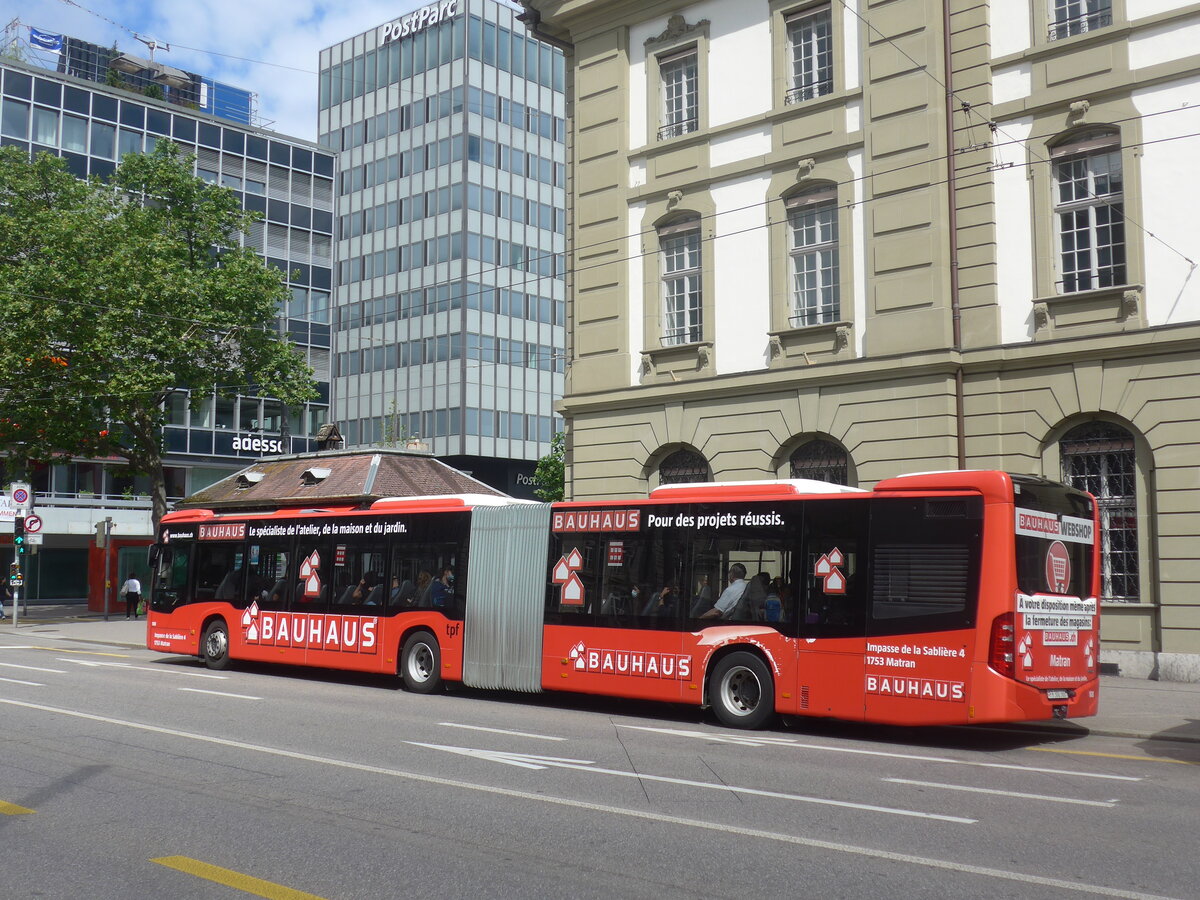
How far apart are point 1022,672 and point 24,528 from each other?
2986 centimetres

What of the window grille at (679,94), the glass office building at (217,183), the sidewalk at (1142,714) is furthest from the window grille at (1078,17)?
the glass office building at (217,183)

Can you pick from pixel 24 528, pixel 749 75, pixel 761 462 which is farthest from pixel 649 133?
pixel 24 528

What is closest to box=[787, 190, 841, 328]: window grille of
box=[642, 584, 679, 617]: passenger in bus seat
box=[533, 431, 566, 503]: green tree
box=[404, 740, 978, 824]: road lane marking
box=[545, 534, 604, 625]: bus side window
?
box=[545, 534, 604, 625]: bus side window

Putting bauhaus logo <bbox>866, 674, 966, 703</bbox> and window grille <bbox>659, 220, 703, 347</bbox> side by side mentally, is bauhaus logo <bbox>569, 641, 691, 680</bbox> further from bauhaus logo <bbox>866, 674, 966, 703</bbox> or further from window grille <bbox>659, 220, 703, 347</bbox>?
window grille <bbox>659, 220, 703, 347</bbox>

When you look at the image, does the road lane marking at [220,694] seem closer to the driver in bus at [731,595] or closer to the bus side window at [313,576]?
the bus side window at [313,576]

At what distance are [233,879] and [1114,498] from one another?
15.2m

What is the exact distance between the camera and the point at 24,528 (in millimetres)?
34344

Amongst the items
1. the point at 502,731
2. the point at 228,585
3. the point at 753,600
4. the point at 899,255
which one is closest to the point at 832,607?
the point at 753,600

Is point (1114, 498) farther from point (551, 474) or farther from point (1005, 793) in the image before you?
point (551, 474)

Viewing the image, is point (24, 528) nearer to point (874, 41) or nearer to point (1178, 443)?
point (874, 41)

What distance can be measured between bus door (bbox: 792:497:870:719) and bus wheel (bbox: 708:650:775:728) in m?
0.42

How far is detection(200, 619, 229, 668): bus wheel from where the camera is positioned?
21531 millimetres

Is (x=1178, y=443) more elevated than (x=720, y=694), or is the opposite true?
(x=1178, y=443)

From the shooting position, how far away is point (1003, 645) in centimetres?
1209
